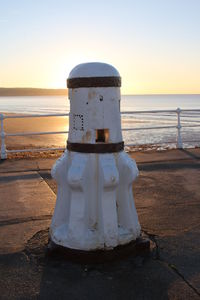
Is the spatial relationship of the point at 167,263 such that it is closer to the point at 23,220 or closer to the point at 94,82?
the point at 94,82

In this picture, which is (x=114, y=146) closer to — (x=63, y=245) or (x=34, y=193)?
(x=63, y=245)

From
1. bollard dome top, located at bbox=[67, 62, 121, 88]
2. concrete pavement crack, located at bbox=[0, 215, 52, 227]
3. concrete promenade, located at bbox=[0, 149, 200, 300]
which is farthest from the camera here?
concrete pavement crack, located at bbox=[0, 215, 52, 227]

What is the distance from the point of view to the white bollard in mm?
3473

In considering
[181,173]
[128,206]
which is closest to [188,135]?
[181,173]

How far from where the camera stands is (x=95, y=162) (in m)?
3.55

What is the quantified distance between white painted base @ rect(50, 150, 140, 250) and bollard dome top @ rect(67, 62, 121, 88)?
0.66 m

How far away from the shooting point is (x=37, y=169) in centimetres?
769

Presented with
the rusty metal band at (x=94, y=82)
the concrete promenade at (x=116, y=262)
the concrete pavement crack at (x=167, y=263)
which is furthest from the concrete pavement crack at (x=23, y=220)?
the rusty metal band at (x=94, y=82)

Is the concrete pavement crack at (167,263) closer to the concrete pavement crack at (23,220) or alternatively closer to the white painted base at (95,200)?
the white painted base at (95,200)

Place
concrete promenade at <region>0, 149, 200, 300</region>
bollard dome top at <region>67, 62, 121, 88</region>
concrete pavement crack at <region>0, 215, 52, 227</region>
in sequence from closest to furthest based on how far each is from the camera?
concrete promenade at <region>0, 149, 200, 300</region>, bollard dome top at <region>67, 62, 121, 88</region>, concrete pavement crack at <region>0, 215, 52, 227</region>

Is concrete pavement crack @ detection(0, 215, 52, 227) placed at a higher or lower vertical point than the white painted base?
lower

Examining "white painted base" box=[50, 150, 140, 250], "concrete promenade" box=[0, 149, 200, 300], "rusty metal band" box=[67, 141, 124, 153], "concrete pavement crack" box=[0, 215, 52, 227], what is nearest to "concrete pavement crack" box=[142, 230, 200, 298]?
"concrete promenade" box=[0, 149, 200, 300]

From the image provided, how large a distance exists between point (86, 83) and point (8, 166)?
16.6 ft

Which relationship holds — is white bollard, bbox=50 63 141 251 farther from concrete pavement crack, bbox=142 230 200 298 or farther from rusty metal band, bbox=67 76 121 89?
concrete pavement crack, bbox=142 230 200 298
